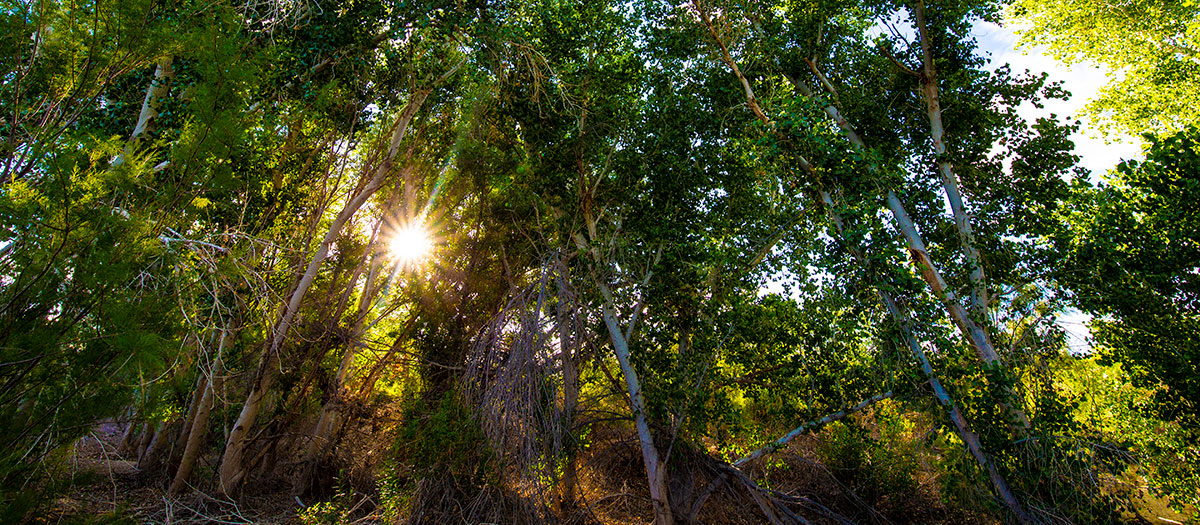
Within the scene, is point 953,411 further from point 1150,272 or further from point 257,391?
point 257,391

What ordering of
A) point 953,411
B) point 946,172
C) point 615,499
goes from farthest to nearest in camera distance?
point 615,499
point 946,172
point 953,411

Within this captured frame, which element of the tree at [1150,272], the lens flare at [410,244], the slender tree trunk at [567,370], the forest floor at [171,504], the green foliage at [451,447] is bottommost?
the forest floor at [171,504]

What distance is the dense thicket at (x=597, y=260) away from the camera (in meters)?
2.36

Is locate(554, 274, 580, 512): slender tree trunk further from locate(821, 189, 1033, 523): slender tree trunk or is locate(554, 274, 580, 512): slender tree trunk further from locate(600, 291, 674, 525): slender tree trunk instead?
locate(821, 189, 1033, 523): slender tree trunk

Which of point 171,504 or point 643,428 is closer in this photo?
point 643,428

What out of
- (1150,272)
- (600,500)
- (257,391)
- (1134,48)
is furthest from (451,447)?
(1134,48)

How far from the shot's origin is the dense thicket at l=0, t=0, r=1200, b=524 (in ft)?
7.75

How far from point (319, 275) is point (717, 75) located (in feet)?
24.0

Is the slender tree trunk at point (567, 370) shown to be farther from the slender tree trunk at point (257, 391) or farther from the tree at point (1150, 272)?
the tree at point (1150, 272)

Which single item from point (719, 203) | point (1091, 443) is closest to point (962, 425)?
point (1091, 443)

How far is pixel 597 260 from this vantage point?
19.4 ft

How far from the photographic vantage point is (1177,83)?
7211 mm

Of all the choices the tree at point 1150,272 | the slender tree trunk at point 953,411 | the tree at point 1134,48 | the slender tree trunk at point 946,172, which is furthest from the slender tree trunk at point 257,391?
the tree at point 1134,48

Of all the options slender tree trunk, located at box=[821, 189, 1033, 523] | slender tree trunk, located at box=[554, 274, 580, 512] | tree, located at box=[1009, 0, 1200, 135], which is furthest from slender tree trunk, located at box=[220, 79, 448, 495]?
tree, located at box=[1009, 0, 1200, 135]
